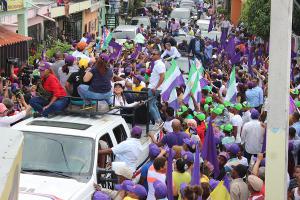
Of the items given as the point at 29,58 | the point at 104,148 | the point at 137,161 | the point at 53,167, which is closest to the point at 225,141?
the point at 137,161

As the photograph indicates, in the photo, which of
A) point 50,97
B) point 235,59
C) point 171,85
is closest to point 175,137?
point 50,97

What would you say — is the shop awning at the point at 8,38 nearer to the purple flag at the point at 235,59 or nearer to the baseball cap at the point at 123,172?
the purple flag at the point at 235,59

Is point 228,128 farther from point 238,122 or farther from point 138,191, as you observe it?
point 138,191

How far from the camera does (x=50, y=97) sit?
1078cm

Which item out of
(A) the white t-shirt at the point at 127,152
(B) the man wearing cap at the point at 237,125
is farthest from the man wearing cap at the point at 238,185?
(B) the man wearing cap at the point at 237,125

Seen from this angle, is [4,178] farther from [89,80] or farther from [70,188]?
[89,80]

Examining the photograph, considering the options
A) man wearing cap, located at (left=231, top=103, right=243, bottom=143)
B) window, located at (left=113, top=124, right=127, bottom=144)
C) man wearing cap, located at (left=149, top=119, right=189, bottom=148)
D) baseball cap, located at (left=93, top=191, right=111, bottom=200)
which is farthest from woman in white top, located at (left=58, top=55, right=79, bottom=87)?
baseball cap, located at (left=93, top=191, right=111, bottom=200)

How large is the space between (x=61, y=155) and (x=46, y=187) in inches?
37.3

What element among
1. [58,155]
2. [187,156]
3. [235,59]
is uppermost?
[58,155]

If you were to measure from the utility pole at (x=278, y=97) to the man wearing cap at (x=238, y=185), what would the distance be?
131 cm

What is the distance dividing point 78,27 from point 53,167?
36.7 meters

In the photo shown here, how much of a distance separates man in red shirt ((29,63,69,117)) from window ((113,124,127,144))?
2.69 feet

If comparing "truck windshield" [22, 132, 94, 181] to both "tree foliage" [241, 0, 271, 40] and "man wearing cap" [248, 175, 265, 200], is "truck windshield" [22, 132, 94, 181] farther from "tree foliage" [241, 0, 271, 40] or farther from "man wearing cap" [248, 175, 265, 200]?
"tree foliage" [241, 0, 271, 40]

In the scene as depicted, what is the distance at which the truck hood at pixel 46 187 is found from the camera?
8.09 meters
